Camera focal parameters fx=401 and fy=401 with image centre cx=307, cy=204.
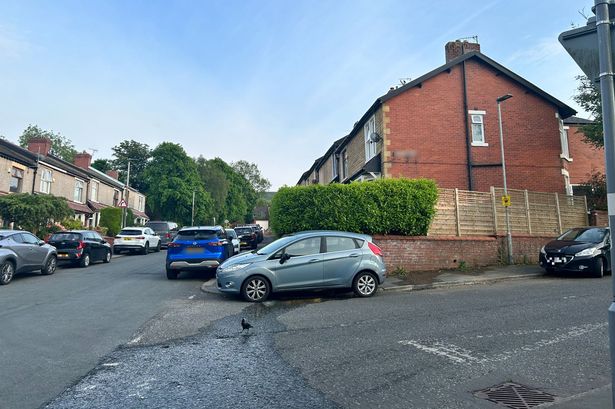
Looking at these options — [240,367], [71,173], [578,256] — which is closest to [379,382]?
[240,367]

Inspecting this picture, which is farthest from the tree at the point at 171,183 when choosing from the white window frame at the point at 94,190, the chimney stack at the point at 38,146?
the chimney stack at the point at 38,146

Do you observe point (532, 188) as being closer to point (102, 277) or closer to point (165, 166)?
point (102, 277)

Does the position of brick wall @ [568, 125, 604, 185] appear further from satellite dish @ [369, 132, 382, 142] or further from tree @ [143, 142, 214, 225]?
Answer: tree @ [143, 142, 214, 225]

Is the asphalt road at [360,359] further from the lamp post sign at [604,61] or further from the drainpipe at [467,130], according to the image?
the drainpipe at [467,130]

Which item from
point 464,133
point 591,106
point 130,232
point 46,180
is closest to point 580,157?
point 591,106

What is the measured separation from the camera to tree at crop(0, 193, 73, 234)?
19.2 meters

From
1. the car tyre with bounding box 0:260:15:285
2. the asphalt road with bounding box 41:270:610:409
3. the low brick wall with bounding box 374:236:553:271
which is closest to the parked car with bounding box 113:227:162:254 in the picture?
the car tyre with bounding box 0:260:15:285

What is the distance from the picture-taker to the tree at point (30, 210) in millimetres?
19188

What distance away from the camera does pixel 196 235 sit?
12.4 metres

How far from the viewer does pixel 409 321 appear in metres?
6.91

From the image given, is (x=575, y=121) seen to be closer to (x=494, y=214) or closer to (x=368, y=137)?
(x=368, y=137)

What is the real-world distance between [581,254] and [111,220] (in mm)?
30830

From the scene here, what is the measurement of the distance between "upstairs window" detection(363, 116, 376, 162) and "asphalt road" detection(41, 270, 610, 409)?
13.1 metres

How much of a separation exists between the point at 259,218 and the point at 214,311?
85685 millimetres
